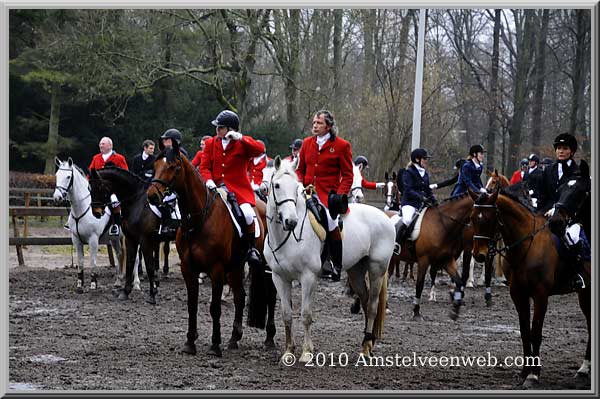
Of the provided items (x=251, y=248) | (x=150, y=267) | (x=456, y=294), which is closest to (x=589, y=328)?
(x=251, y=248)

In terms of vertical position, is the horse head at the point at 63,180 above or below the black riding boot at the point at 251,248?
above

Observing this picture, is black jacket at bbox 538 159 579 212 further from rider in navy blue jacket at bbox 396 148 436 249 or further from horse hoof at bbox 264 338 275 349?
rider in navy blue jacket at bbox 396 148 436 249

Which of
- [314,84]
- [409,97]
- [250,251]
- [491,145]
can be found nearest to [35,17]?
[314,84]

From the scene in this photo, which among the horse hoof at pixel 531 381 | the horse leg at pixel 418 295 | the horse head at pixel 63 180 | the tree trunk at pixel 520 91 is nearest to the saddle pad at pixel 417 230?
the horse leg at pixel 418 295

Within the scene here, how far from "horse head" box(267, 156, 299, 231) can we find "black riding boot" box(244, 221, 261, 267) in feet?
3.69

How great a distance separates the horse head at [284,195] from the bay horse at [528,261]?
1.88 meters

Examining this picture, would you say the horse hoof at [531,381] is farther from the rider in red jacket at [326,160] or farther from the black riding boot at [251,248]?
the black riding boot at [251,248]

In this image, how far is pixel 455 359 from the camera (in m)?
9.11

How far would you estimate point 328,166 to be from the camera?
9.10 metres

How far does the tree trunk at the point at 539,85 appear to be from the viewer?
28453 mm

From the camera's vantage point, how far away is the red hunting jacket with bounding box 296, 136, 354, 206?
9055 mm

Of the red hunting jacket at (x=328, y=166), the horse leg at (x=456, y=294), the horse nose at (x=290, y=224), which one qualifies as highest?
the red hunting jacket at (x=328, y=166)

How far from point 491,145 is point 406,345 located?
74.9ft

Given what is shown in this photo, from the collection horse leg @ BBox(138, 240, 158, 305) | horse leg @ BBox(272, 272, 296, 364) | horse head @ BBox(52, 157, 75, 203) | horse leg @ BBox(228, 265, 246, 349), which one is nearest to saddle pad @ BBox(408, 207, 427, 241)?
horse leg @ BBox(138, 240, 158, 305)
